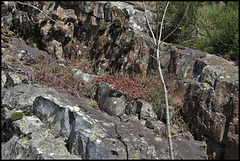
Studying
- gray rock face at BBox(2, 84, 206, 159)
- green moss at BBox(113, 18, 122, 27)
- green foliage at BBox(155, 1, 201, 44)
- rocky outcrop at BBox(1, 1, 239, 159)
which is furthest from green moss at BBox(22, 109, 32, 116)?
green foliage at BBox(155, 1, 201, 44)

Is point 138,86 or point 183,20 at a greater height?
point 183,20

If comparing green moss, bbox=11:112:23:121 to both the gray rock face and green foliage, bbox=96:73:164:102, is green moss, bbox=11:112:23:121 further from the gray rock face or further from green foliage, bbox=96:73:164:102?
green foliage, bbox=96:73:164:102

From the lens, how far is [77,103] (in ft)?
21.9

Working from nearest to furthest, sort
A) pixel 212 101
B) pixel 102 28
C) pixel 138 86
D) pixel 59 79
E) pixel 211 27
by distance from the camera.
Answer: pixel 212 101 → pixel 138 86 → pixel 59 79 → pixel 211 27 → pixel 102 28

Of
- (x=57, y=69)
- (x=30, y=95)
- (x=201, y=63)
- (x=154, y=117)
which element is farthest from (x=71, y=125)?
(x=201, y=63)

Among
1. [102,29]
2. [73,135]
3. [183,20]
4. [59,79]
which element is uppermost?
[183,20]

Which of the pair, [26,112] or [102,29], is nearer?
[26,112]

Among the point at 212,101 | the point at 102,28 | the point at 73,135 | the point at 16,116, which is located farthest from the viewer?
the point at 102,28

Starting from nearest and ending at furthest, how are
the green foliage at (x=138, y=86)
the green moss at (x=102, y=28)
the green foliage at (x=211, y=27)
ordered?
1. the green foliage at (x=211, y=27)
2. the green foliage at (x=138, y=86)
3. the green moss at (x=102, y=28)

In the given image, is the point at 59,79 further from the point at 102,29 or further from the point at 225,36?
the point at 225,36

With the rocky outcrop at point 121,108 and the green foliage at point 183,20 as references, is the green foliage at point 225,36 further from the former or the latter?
the green foliage at point 183,20

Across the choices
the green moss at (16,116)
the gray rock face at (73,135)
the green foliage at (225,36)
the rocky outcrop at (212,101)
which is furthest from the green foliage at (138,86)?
the green moss at (16,116)

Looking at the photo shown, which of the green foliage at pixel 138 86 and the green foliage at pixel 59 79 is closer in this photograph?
the green foliage at pixel 138 86

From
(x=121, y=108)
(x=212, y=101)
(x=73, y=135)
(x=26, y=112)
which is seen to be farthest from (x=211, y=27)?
(x=26, y=112)
